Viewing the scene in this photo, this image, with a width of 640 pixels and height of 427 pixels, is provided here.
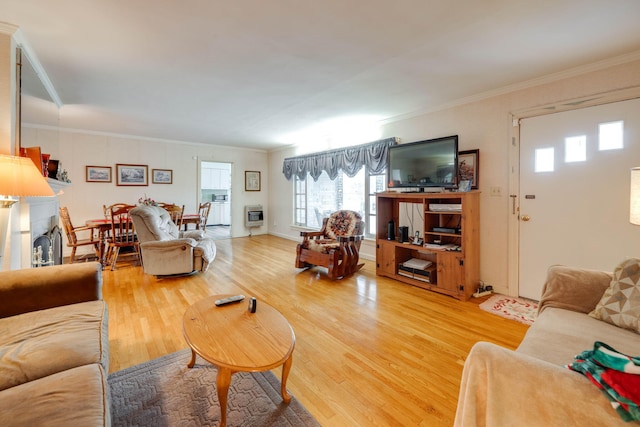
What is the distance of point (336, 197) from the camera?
5.51 m

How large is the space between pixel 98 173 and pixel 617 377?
6839 mm

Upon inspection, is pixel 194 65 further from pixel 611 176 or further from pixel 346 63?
pixel 611 176

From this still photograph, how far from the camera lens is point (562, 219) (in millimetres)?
2715

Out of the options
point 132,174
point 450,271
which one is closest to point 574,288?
point 450,271

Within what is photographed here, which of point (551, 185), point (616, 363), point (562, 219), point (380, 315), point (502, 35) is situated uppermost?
point (502, 35)

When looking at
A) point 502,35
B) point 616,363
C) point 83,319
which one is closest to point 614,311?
point 616,363

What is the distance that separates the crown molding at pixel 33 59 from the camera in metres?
2.07

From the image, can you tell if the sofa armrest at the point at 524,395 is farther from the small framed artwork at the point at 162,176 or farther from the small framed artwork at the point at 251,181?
the small framed artwork at the point at 251,181

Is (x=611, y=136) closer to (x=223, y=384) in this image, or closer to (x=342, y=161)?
(x=342, y=161)

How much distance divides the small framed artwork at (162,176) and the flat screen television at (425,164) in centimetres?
473

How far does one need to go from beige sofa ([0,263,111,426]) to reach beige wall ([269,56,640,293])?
11.7 ft

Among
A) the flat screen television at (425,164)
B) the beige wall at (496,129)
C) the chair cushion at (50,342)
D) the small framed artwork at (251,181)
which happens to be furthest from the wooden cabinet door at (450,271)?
the small framed artwork at (251,181)

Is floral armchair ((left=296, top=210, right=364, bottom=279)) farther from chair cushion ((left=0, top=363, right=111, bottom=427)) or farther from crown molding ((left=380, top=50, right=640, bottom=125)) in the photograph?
chair cushion ((left=0, top=363, right=111, bottom=427))

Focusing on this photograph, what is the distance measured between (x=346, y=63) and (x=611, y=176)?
2561 mm
